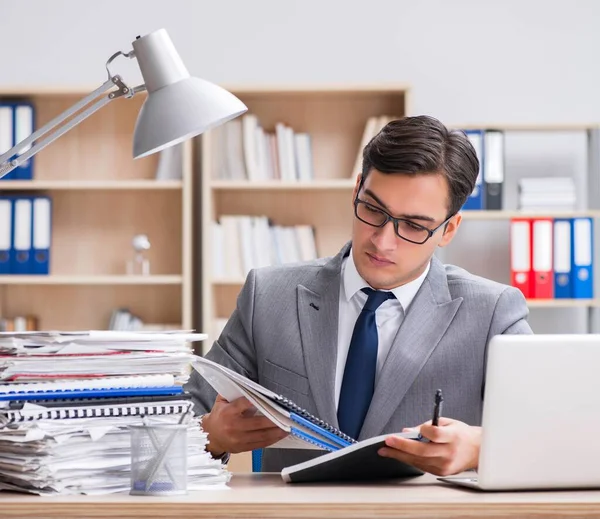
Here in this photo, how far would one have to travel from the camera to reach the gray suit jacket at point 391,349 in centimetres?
174

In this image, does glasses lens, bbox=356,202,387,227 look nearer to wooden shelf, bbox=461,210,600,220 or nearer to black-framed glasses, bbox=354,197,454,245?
black-framed glasses, bbox=354,197,454,245

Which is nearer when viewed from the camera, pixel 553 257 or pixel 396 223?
pixel 396 223

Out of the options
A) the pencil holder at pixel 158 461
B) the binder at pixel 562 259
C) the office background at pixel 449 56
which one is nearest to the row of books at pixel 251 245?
the office background at pixel 449 56

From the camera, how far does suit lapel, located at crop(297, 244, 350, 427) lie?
176 centimetres

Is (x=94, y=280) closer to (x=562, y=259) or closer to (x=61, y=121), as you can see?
(x=562, y=259)

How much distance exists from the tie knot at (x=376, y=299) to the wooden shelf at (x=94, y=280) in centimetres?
229

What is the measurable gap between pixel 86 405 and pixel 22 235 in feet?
9.88

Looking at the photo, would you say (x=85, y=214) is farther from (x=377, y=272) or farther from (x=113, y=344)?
(x=113, y=344)

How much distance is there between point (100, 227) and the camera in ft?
14.1

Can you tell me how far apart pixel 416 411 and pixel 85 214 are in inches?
112

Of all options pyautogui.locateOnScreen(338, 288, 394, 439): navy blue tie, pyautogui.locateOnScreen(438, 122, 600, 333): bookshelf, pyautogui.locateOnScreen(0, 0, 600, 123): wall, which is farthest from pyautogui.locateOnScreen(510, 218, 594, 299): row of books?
pyautogui.locateOnScreen(338, 288, 394, 439): navy blue tie

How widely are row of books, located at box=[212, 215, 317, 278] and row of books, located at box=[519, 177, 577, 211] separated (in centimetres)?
94

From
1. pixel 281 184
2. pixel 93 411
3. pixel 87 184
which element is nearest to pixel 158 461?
pixel 93 411

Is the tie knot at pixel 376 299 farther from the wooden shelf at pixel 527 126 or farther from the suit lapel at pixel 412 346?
the wooden shelf at pixel 527 126
